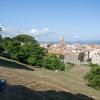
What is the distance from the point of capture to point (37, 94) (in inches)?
776

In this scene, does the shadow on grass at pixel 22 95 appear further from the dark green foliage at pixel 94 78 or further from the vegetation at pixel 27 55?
the vegetation at pixel 27 55

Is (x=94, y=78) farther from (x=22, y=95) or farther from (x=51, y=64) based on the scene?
(x=51, y=64)

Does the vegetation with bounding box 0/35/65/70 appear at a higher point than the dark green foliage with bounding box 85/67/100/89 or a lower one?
higher

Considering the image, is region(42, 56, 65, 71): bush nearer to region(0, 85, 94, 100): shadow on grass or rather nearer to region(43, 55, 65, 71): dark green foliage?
region(43, 55, 65, 71): dark green foliage

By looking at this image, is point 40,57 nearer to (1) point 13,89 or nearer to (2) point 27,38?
(2) point 27,38

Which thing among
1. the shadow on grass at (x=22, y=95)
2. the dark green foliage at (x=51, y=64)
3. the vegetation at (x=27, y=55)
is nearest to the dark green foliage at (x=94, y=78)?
the shadow on grass at (x=22, y=95)

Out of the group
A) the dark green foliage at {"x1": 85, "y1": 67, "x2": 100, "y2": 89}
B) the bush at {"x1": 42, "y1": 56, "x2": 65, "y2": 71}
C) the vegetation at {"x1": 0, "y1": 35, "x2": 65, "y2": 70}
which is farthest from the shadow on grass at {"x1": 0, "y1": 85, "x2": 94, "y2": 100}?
the bush at {"x1": 42, "y1": 56, "x2": 65, "y2": 71}

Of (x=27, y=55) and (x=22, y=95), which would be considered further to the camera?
(x=27, y=55)

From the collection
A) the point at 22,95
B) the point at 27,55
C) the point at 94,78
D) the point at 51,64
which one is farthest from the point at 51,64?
the point at 22,95

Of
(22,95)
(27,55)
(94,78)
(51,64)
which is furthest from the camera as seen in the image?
(51,64)

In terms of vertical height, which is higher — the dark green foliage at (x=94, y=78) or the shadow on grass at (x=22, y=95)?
the shadow on grass at (x=22, y=95)

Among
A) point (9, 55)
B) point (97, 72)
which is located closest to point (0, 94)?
point (97, 72)

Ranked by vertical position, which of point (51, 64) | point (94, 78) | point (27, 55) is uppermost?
point (27, 55)

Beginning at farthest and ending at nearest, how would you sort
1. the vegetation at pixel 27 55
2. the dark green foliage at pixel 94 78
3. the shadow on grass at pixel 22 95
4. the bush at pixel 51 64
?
the bush at pixel 51 64, the vegetation at pixel 27 55, the dark green foliage at pixel 94 78, the shadow on grass at pixel 22 95
